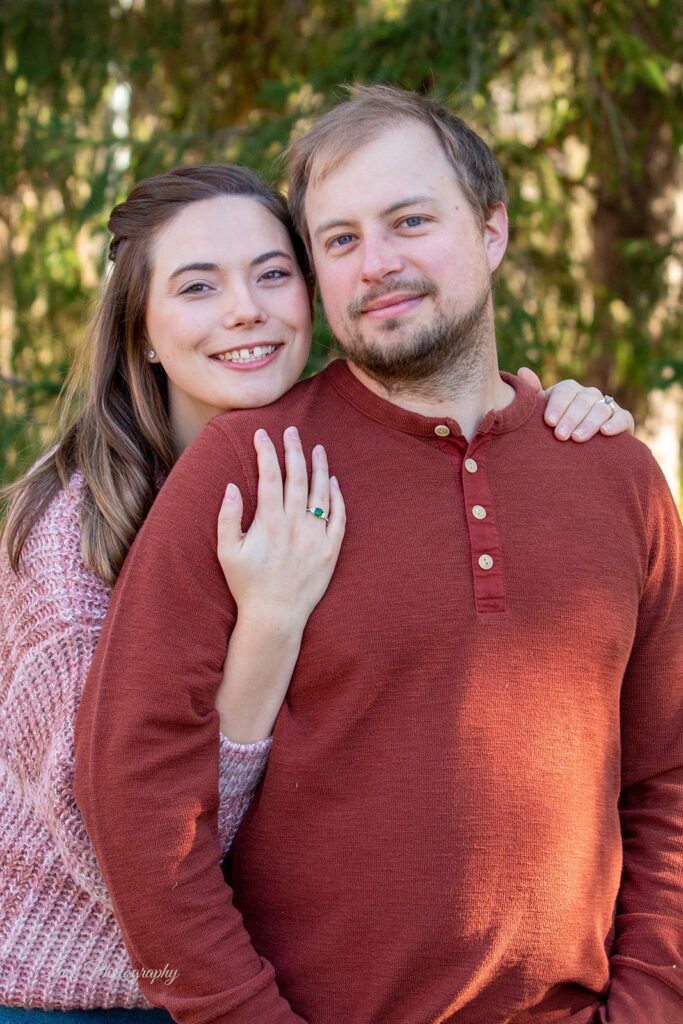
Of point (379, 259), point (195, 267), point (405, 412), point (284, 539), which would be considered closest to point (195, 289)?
point (195, 267)

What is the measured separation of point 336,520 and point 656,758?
85 centimetres

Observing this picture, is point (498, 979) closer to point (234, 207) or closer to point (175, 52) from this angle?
point (234, 207)

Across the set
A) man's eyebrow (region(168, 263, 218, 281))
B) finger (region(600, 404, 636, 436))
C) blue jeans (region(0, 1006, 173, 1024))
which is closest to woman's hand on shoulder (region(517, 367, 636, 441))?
finger (region(600, 404, 636, 436))

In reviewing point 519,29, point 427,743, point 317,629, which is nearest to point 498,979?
point 427,743

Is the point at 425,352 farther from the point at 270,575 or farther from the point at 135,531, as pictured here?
the point at 135,531

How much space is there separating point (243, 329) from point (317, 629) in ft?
2.32

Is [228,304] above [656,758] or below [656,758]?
above

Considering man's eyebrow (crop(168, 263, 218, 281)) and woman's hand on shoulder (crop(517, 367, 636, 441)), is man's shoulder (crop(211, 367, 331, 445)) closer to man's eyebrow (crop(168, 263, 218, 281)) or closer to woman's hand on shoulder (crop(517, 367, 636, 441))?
man's eyebrow (crop(168, 263, 218, 281))

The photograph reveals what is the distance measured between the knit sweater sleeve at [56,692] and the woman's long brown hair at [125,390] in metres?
0.12

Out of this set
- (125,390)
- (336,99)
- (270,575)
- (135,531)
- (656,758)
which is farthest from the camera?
(336,99)

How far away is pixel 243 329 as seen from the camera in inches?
92.7

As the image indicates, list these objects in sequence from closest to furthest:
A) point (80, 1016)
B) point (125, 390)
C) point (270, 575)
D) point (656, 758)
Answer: point (270, 575), point (80, 1016), point (656, 758), point (125, 390)

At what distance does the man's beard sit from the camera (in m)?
2.15

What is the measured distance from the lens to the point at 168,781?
1864 mm
